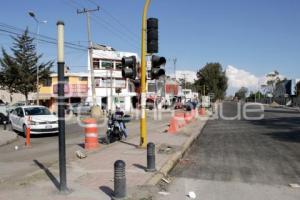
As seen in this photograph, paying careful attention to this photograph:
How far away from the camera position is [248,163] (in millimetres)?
12383

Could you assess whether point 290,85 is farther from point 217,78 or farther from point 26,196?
point 26,196

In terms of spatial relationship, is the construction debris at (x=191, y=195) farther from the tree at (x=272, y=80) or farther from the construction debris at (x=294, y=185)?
the tree at (x=272, y=80)

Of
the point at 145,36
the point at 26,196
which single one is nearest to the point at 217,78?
the point at 145,36

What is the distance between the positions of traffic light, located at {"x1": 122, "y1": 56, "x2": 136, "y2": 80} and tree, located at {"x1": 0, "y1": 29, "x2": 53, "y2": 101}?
119 feet

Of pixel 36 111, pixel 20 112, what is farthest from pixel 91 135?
pixel 20 112

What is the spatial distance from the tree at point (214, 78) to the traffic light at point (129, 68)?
96.8 m

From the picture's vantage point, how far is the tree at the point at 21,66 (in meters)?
48.5

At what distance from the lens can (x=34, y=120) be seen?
2186cm

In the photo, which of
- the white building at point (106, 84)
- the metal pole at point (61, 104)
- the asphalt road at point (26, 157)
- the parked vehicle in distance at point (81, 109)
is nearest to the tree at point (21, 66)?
the parked vehicle in distance at point (81, 109)

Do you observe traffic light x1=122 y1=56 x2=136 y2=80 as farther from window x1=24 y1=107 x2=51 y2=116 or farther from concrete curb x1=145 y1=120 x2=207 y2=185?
window x1=24 y1=107 x2=51 y2=116

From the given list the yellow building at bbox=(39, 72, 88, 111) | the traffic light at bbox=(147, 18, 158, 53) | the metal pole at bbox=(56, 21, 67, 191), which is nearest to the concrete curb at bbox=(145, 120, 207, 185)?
the metal pole at bbox=(56, 21, 67, 191)

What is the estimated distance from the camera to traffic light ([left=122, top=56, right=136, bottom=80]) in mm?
13917

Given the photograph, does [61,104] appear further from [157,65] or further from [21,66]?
[21,66]

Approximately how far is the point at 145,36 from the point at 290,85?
11225 cm
